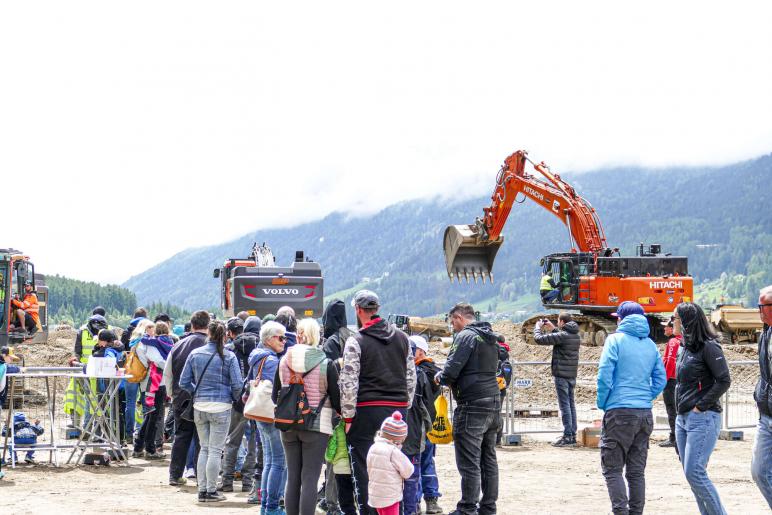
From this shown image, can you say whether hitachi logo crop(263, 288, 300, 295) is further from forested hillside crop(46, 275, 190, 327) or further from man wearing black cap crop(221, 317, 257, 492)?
forested hillside crop(46, 275, 190, 327)

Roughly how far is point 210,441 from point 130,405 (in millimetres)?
4236

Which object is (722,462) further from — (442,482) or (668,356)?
(442,482)

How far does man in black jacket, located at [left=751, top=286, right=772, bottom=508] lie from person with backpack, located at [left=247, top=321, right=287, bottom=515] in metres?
4.13

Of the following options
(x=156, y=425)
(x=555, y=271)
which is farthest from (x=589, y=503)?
(x=555, y=271)

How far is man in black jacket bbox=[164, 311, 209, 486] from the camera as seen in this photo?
12.0 meters

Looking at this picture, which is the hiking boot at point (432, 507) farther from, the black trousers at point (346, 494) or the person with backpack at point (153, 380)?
the person with backpack at point (153, 380)

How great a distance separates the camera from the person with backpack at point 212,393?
11.3 meters

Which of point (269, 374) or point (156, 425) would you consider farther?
point (156, 425)

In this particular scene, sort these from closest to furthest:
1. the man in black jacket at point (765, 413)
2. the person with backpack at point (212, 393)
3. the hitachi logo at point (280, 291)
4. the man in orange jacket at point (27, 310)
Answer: the man in black jacket at point (765, 413)
the person with backpack at point (212, 393)
the man in orange jacket at point (27, 310)
the hitachi logo at point (280, 291)

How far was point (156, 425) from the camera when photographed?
1462cm

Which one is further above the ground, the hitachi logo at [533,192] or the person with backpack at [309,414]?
the hitachi logo at [533,192]

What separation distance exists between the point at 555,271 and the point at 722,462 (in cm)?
2302

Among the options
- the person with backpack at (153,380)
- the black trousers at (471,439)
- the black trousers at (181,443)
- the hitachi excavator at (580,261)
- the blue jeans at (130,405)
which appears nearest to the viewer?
the black trousers at (471,439)

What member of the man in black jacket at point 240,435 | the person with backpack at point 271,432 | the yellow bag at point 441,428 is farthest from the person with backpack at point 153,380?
the yellow bag at point 441,428
